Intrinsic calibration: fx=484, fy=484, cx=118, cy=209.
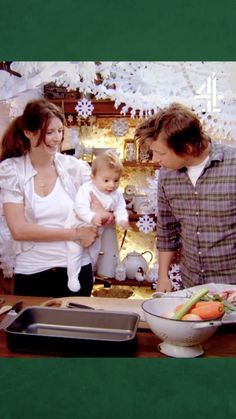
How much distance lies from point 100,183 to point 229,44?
0.94m

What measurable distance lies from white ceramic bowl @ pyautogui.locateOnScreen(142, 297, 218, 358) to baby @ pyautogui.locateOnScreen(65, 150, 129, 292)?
1.94 ft

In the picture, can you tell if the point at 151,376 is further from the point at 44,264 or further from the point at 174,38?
the point at 174,38

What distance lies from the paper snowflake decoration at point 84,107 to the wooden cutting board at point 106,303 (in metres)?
0.88

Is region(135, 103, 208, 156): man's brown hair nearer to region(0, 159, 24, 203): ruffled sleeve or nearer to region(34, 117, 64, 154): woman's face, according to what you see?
region(34, 117, 64, 154): woman's face

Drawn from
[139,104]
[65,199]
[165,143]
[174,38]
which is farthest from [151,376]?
[174,38]

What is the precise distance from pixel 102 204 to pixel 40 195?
0.30 meters

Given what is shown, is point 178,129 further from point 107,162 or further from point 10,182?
point 10,182

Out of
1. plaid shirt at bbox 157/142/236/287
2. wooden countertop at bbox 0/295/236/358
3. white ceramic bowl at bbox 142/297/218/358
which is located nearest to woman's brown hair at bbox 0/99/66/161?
plaid shirt at bbox 157/142/236/287

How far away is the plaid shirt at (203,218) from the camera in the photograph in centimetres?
224

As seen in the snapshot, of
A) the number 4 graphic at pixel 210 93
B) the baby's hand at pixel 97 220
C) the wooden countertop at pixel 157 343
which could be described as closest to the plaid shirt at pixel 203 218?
the number 4 graphic at pixel 210 93

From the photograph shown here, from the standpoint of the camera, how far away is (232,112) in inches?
92.5

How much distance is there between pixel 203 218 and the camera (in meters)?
2.26

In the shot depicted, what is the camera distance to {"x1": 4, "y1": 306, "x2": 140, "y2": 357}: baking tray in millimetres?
Result: 1846

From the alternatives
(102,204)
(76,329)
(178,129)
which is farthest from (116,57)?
(76,329)
